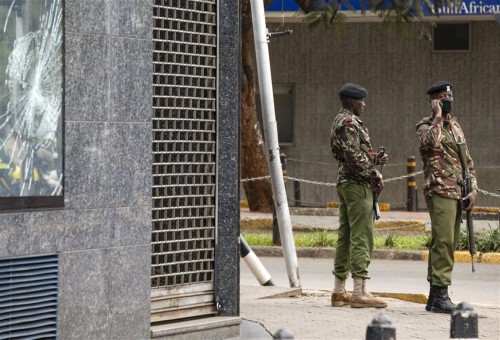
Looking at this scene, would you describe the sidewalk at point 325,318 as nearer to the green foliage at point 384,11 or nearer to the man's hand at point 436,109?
the man's hand at point 436,109

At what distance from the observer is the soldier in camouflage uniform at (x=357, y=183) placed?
11.0m

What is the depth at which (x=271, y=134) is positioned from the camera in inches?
498

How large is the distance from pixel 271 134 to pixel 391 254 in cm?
519

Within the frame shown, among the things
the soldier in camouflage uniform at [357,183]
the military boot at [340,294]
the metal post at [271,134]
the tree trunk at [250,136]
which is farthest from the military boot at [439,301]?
the tree trunk at [250,136]

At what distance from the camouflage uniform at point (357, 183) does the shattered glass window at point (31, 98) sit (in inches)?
137

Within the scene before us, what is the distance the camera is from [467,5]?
24.9 meters

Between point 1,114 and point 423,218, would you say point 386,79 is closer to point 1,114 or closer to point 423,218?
point 423,218

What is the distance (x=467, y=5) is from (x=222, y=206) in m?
16.5

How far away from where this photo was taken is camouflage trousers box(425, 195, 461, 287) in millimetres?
10992

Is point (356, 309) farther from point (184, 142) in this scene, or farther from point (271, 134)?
point (184, 142)

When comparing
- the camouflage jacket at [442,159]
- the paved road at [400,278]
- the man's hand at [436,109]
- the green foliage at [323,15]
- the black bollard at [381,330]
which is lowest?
the paved road at [400,278]

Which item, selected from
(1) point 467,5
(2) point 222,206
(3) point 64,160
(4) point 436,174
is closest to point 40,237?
(3) point 64,160

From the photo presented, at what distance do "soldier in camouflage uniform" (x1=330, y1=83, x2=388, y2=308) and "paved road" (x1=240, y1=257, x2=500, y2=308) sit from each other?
215cm

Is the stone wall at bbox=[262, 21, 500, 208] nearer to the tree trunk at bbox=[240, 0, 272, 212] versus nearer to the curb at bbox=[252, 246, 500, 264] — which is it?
the tree trunk at bbox=[240, 0, 272, 212]
